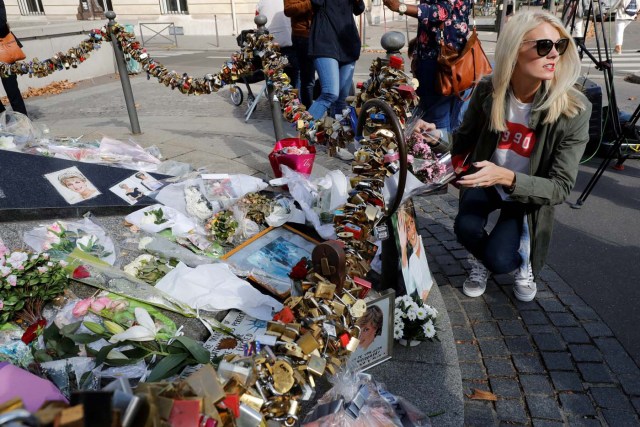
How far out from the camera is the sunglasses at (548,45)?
8.33 feet

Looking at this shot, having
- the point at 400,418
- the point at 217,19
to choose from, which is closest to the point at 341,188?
the point at 400,418

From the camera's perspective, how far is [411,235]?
276 centimetres

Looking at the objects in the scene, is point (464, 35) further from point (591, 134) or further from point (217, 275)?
point (217, 275)

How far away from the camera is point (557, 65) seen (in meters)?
2.67

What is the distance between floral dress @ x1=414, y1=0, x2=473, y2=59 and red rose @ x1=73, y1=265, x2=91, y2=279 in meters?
3.39

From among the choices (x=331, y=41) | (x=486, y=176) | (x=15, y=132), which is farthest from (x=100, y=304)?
(x=331, y=41)

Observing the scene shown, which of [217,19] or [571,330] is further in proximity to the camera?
[217,19]

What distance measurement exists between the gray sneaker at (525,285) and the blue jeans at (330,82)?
274 centimetres

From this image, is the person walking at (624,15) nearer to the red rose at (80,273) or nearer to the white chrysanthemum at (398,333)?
the white chrysanthemum at (398,333)

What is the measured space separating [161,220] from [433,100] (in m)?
2.85

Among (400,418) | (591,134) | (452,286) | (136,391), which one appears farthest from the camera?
(591,134)

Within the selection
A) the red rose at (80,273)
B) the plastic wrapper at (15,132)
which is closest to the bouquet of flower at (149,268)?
the red rose at (80,273)

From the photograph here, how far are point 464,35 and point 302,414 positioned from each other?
363cm

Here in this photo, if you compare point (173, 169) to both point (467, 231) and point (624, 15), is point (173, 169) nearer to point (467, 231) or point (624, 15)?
point (467, 231)
